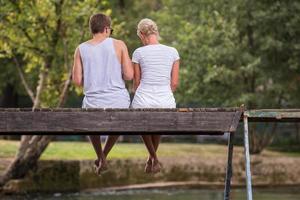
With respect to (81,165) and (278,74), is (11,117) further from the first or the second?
(278,74)

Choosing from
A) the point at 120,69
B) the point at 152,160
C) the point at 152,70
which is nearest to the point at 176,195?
the point at 152,160

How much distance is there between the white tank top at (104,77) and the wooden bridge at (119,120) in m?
1.29

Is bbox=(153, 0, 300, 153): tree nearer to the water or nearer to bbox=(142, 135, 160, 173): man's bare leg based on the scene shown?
the water

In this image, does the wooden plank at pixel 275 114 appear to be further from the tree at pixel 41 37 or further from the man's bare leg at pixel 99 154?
the tree at pixel 41 37

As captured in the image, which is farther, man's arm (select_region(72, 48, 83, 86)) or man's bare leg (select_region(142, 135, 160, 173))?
man's bare leg (select_region(142, 135, 160, 173))

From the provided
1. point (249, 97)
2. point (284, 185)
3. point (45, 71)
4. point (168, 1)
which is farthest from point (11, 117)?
point (168, 1)

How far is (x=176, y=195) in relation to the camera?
61.8 feet

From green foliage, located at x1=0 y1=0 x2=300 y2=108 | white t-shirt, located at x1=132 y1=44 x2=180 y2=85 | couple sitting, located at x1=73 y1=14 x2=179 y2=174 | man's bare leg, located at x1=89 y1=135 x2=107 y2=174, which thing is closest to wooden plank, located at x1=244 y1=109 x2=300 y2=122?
couple sitting, located at x1=73 y1=14 x2=179 y2=174

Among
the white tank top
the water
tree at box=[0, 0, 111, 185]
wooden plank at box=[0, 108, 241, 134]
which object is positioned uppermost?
tree at box=[0, 0, 111, 185]

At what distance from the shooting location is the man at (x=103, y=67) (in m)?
8.80

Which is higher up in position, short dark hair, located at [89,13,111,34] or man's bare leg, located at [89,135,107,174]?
short dark hair, located at [89,13,111,34]

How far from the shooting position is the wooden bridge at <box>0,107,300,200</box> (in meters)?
7.48

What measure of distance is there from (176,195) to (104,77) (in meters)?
10.4

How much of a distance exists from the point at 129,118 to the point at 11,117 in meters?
1.13
